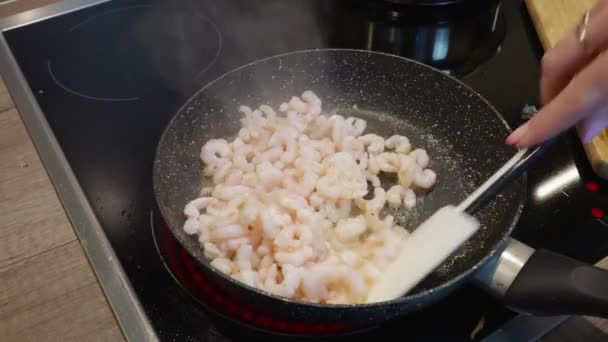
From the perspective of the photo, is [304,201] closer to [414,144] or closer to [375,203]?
[375,203]

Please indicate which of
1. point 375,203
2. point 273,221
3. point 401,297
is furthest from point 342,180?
point 401,297

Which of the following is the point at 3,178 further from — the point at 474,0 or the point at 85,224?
the point at 474,0

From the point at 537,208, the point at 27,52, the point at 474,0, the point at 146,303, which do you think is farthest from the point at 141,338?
the point at 474,0

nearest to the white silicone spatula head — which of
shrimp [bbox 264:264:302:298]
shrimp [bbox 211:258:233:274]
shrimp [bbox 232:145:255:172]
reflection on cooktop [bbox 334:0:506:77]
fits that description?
shrimp [bbox 264:264:302:298]

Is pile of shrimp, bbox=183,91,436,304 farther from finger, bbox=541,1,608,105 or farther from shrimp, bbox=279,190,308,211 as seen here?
finger, bbox=541,1,608,105

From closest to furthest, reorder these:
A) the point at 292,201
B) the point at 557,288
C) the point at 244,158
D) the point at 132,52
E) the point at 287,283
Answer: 1. the point at 557,288
2. the point at 287,283
3. the point at 292,201
4. the point at 244,158
5. the point at 132,52

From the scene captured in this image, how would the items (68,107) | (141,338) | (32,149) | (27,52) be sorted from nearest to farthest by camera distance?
(141,338) < (32,149) < (68,107) < (27,52)
